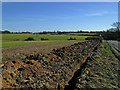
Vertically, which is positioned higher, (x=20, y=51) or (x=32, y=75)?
(x=32, y=75)

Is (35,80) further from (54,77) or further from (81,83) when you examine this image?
(81,83)

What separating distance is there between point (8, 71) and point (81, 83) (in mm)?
2154

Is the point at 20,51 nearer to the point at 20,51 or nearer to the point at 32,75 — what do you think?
the point at 20,51

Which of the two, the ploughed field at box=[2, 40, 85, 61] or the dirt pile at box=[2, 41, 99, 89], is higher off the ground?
the dirt pile at box=[2, 41, 99, 89]

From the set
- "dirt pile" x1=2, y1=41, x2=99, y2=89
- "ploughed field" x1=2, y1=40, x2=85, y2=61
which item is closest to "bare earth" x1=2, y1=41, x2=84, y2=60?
"ploughed field" x1=2, y1=40, x2=85, y2=61

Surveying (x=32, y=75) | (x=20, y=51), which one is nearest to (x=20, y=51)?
(x=20, y=51)

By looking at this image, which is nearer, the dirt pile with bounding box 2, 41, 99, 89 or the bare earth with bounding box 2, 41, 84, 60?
the dirt pile with bounding box 2, 41, 99, 89

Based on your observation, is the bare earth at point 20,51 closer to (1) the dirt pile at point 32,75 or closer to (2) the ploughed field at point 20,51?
(2) the ploughed field at point 20,51

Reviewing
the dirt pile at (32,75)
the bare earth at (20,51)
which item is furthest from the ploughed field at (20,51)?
the dirt pile at (32,75)

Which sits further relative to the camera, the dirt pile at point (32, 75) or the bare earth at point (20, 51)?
the bare earth at point (20, 51)

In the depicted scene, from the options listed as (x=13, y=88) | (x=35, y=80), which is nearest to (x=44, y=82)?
(x=35, y=80)

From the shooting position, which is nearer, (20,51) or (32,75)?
(32,75)

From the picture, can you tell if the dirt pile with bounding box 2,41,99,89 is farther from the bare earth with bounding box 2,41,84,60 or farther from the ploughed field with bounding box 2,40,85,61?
the bare earth with bounding box 2,41,84,60

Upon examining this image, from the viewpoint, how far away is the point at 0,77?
2.84m
